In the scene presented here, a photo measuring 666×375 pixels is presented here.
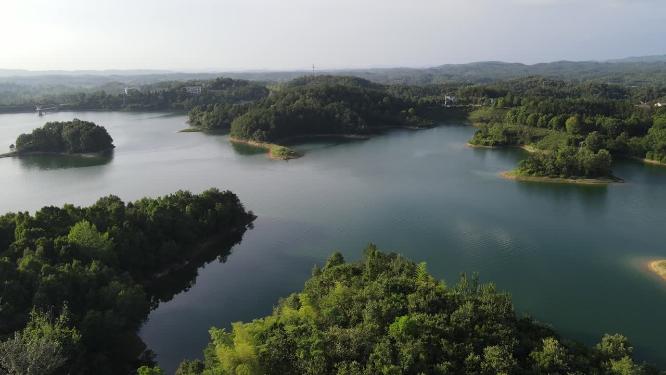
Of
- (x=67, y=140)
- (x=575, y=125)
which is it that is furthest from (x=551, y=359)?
(x=67, y=140)

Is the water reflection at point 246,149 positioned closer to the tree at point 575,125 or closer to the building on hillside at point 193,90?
the tree at point 575,125

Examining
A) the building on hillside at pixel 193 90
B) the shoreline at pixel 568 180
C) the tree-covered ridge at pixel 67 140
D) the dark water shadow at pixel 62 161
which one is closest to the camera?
the shoreline at pixel 568 180

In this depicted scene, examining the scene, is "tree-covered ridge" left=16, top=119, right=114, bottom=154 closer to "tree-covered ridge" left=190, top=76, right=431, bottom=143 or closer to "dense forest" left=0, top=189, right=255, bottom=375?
"tree-covered ridge" left=190, top=76, right=431, bottom=143

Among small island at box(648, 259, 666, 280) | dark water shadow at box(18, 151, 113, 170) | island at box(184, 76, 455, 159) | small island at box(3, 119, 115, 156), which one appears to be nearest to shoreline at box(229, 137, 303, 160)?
island at box(184, 76, 455, 159)

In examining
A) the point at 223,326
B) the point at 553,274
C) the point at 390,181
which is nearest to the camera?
the point at 223,326

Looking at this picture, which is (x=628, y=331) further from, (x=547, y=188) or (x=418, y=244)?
(x=547, y=188)

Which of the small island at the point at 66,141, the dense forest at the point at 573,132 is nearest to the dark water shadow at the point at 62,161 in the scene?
the small island at the point at 66,141

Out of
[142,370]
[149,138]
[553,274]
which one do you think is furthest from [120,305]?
[149,138]
